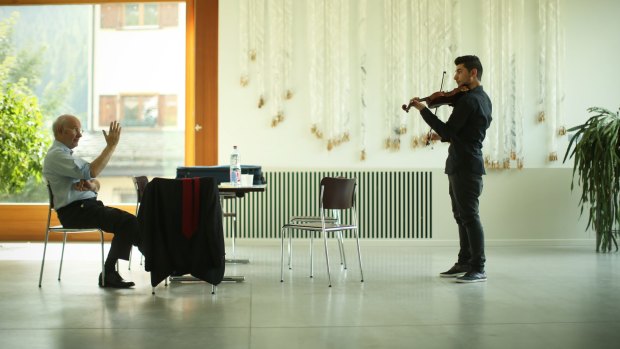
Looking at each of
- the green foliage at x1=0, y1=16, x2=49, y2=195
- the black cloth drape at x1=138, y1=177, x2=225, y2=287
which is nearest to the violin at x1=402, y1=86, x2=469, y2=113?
the black cloth drape at x1=138, y1=177, x2=225, y2=287

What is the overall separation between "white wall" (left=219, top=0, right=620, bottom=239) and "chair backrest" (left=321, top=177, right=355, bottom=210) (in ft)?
9.24

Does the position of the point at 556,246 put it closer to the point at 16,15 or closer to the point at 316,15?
the point at 316,15

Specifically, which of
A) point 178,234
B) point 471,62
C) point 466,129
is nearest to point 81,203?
point 178,234

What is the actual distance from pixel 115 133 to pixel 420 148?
13.5 feet

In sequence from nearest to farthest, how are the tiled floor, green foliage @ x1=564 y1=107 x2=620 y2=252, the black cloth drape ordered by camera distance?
the tiled floor < the black cloth drape < green foliage @ x1=564 y1=107 x2=620 y2=252

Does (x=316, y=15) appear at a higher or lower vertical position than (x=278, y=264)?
higher

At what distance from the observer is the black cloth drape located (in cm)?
460

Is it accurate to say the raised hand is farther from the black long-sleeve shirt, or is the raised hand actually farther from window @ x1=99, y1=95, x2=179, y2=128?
window @ x1=99, y1=95, x2=179, y2=128

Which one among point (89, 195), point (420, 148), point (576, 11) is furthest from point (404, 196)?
point (89, 195)

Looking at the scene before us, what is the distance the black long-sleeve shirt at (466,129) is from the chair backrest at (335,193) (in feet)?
2.37

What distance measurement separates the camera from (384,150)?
26.5 feet

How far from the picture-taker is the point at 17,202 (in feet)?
27.4

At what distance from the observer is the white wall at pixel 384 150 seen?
8047 millimetres

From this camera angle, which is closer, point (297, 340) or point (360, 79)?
point (297, 340)
